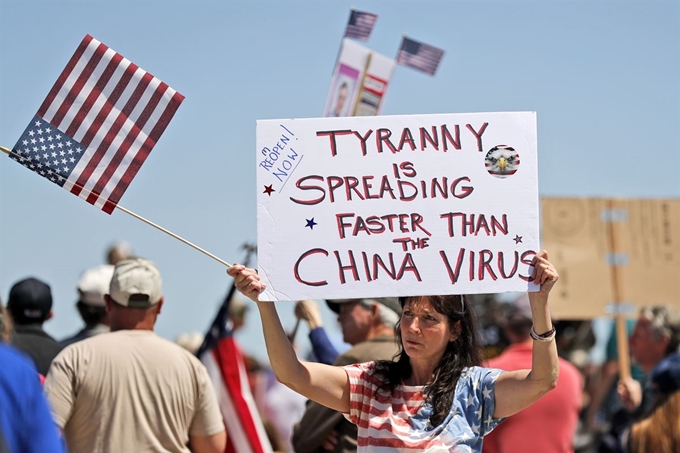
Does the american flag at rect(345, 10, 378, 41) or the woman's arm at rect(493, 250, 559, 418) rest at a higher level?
the american flag at rect(345, 10, 378, 41)

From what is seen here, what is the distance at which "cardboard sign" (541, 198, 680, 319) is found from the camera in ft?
30.8

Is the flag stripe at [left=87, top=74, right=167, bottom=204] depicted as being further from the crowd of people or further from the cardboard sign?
the cardboard sign

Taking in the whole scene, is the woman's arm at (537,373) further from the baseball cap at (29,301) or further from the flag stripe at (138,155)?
Result: the baseball cap at (29,301)

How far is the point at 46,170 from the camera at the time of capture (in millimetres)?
4914

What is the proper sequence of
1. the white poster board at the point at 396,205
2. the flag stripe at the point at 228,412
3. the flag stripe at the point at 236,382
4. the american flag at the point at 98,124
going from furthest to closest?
the flag stripe at the point at 236,382, the flag stripe at the point at 228,412, the american flag at the point at 98,124, the white poster board at the point at 396,205

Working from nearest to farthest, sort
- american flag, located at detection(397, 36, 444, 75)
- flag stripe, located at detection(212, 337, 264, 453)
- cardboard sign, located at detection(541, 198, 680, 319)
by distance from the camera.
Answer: flag stripe, located at detection(212, 337, 264, 453)
american flag, located at detection(397, 36, 444, 75)
cardboard sign, located at detection(541, 198, 680, 319)

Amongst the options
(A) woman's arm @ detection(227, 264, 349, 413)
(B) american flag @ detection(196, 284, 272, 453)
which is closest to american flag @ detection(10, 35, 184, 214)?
(A) woman's arm @ detection(227, 264, 349, 413)

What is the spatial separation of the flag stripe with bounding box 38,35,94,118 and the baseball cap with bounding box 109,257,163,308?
1.00 metres

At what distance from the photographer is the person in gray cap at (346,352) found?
5.68 metres

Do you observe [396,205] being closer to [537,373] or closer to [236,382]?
[537,373]

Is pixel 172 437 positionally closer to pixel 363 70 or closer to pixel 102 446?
pixel 102 446

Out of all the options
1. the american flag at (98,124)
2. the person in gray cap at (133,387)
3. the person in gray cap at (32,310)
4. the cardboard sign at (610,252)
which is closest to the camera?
the american flag at (98,124)

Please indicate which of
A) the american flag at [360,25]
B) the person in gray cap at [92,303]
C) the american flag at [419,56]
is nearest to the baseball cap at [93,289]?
the person in gray cap at [92,303]

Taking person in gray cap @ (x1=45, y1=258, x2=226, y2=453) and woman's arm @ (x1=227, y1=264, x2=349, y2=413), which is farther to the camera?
person in gray cap @ (x1=45, y1=258, x2=226, y2=453)
